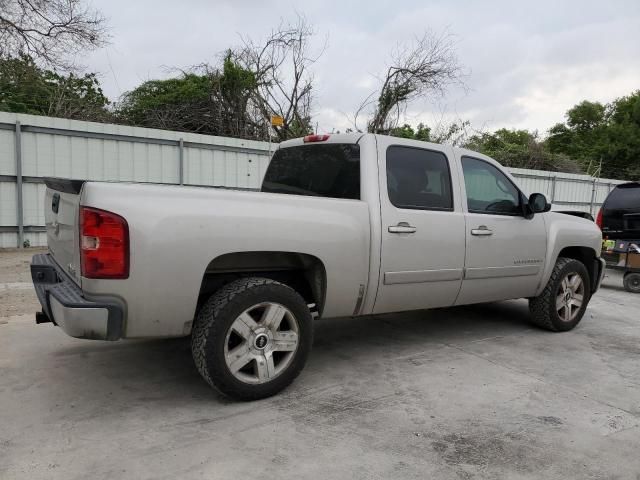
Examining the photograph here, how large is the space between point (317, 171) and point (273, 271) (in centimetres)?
104

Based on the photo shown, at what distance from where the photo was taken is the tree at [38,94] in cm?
1235

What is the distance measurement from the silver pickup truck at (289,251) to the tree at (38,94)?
999 cm

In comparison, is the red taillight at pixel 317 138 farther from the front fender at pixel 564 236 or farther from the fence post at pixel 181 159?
the fence post at pixel 181 159

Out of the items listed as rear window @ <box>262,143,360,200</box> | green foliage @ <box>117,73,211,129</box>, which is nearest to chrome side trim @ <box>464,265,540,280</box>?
→ rear window @ <box>262,143,360,200</box>

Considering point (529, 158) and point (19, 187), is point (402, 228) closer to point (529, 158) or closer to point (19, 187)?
point (19, 187)

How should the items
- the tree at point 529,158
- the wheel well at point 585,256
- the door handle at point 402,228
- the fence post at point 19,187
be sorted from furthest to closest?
the tree at point 529,158, the fence post at point 19,187, the wheel well at point 585,256, the door handle at point 402,228

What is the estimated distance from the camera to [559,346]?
15.8 feet

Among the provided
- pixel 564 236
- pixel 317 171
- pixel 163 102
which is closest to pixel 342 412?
pixel 317 171

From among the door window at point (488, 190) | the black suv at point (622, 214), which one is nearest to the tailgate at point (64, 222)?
the door window at point (488, 190)

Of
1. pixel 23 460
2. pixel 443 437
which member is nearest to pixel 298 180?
pixel 443 437

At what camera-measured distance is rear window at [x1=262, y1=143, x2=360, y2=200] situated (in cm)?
390

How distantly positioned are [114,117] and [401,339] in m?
11.6

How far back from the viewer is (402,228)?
3850 mm

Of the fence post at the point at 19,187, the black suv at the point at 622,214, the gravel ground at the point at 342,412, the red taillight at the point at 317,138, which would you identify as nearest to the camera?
the gravel ground at the point at 342,412
